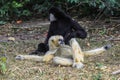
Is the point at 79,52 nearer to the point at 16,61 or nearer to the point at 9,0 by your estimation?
the point at 16,61

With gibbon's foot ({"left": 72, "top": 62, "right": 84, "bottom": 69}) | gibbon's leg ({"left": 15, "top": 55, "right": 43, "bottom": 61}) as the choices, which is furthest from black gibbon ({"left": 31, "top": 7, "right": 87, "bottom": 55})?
gibbon's foot ({"left": 72, "top": 62, "right": 84, "bottom": 69})

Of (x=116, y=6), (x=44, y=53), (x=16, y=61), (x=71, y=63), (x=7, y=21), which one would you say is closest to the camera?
(x=71, y=63)

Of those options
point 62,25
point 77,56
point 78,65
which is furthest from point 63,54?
point 62,25

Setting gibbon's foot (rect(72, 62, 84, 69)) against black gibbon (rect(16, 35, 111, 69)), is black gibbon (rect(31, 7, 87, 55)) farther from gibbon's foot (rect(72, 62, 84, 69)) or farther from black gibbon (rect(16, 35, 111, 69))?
gibbon's foot (rect(72, 62, 84, 69))

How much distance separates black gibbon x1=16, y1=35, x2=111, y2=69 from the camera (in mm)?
7207

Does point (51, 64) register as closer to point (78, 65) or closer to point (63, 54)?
point (63, 54)

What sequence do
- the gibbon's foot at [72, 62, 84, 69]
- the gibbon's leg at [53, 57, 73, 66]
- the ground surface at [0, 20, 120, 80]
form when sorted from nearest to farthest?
the ground surface at [0, 20, 120, 80] < the gibbon's foot at [72, 62, 84, 69] < the gibbon's leg at [53, 57, 73, 66]

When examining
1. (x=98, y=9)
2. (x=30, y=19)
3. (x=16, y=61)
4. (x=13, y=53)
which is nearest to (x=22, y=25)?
(x=30, y=19)

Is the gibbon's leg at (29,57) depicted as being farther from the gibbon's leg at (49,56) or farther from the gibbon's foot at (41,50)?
the gibbon's foot at (41,50)

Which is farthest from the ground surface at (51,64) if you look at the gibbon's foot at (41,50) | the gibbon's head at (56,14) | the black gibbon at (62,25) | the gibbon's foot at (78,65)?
the gibbon's head at (56,14)

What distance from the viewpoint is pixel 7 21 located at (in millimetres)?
12031

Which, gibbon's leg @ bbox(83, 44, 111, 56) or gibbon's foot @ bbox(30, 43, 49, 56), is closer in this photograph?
gibbon's leg @ bbox(83, 44, 111, 56)

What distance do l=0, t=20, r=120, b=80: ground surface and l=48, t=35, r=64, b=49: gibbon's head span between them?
1.41 feet

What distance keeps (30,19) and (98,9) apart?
84.2 inches
